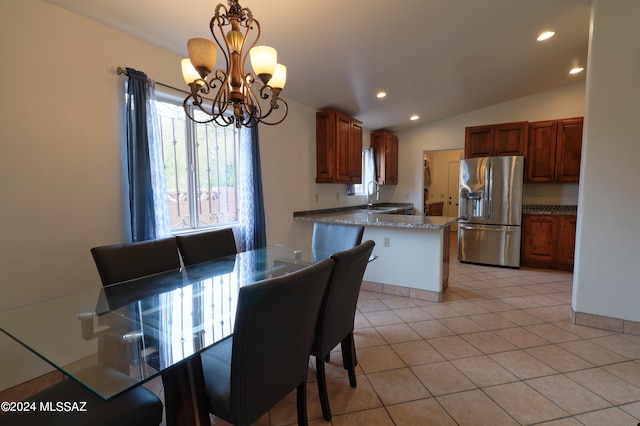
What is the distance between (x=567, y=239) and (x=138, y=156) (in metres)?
5.55

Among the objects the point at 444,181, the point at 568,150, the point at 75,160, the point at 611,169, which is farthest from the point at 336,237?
the point at 444,181

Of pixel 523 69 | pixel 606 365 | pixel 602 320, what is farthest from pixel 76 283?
pixel 523 69

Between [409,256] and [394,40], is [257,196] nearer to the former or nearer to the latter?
[409,256]

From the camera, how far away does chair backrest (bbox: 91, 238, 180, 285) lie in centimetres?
174

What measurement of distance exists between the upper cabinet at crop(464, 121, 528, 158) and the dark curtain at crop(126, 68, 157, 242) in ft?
Result: 15.5

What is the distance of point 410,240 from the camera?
3.39 m

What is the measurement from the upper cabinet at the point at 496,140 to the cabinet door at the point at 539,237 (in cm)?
108

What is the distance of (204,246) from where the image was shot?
7.77 ft

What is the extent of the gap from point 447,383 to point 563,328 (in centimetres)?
156

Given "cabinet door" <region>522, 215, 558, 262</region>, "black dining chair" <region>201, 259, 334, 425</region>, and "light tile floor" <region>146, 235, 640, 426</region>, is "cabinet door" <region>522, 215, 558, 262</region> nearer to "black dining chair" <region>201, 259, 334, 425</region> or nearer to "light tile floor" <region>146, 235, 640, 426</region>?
"light tile floor" <region>146, 235, 640, 426</region>

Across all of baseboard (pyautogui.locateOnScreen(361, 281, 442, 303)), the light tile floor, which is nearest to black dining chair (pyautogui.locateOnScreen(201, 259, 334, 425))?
the light tile floor

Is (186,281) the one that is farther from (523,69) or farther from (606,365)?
(523,69)

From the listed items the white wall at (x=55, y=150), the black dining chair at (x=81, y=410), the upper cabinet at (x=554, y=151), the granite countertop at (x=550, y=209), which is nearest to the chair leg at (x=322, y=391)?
the black dining chair at (x=81, y=410)

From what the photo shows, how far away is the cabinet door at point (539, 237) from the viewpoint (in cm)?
451
